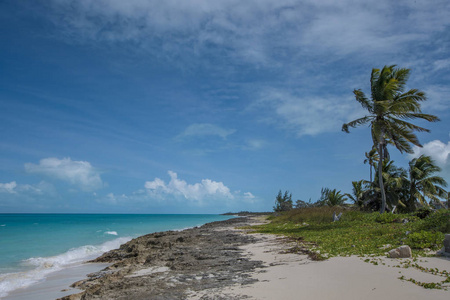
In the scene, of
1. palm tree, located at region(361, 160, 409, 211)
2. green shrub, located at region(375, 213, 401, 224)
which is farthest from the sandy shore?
palm tree, located at region(361, 160, 409, 211)

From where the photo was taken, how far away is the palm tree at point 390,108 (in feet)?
66.0

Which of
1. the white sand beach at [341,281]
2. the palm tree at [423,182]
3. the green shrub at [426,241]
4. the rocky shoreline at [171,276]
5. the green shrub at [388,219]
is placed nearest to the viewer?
the white sand beach at [341,281]

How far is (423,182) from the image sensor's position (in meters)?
28.9

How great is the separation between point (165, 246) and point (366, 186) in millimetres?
22783

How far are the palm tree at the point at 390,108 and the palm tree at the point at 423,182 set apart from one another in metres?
9.39

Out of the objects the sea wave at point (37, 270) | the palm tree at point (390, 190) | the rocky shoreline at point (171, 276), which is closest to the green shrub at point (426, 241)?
the rocky shoreline at point (171, 276)

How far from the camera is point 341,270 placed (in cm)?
773

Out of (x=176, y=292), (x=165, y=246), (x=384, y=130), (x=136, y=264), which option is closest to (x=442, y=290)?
(x=176, y=292)

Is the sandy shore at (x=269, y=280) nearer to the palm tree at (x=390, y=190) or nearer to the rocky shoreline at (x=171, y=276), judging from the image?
the rocky shoreline at (x=171, y=276)

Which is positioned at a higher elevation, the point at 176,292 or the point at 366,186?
the point at 366,186

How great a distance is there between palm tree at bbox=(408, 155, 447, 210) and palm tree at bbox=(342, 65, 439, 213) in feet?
30.8

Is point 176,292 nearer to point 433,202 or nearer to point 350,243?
point 350,243

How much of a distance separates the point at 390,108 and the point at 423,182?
1289 centimetres

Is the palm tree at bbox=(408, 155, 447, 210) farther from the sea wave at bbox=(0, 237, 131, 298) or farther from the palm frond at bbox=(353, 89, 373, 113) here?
the sea wave at bbox=(0, 237, 131, 298)
